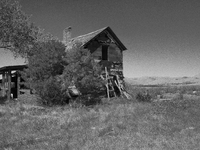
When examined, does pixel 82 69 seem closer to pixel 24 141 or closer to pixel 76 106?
pixel 76 106

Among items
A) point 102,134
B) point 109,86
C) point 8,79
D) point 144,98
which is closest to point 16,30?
point 8,79

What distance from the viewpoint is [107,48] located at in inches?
915

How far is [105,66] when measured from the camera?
2239 cm

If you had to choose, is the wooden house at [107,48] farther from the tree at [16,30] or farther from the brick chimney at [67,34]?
the tree at [16,30]

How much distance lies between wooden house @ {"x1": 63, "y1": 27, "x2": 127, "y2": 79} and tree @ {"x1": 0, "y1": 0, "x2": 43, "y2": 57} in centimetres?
397

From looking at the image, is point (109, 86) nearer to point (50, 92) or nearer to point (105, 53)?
point (105, 53)

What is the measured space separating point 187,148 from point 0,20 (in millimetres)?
18277

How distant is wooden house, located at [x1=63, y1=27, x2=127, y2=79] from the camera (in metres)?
21.9

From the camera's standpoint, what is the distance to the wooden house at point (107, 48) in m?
21.9

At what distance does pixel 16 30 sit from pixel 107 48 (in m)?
9.35

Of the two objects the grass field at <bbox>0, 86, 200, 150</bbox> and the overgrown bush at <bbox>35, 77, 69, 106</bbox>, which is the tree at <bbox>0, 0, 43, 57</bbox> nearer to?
the overgrown bush at <bbox>35, 77, 69, 106</bbox>

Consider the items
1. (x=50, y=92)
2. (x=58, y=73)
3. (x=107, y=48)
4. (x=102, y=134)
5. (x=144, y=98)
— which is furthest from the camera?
(x=107, y=48)

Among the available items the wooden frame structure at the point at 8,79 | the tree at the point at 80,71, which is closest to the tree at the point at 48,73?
the tree at the point at 80,71

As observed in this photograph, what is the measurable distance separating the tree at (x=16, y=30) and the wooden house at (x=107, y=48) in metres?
3.97
